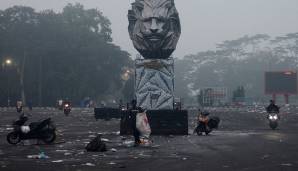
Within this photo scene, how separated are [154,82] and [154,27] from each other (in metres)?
2.90

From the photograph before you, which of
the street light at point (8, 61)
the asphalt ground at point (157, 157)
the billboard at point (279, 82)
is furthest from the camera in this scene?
the street light at point (8, 61)

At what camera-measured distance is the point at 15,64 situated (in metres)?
85.1

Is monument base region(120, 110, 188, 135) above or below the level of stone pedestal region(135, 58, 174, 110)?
below

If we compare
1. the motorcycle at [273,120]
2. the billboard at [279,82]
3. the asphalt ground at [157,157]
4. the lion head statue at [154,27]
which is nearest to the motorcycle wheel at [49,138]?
the asphalt ground at [157,157]

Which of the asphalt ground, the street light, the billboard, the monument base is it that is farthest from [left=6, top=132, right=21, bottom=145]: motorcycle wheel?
the street light

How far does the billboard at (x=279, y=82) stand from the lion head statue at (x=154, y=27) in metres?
45.8

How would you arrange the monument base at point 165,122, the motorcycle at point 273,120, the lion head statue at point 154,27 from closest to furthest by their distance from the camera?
the monument base at point 165,122
the lion head statue at point 154,27
the motorcycle at point 273,120

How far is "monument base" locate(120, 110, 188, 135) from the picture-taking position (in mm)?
24516

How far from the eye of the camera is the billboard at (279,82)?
235 feet

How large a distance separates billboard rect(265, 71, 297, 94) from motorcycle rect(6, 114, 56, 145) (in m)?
55.9

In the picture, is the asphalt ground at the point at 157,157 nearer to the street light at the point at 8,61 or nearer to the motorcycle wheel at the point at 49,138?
the motorcycle wheel at the point at 49,138

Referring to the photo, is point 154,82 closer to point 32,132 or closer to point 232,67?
point 32,132

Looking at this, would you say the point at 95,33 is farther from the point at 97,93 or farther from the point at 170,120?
the point at 170,120

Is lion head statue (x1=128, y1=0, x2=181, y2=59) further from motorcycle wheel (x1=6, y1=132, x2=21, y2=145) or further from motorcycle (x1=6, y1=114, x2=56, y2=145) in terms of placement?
motorcycle wheel (x1=6, y1=132, x2=21, y2=145)
